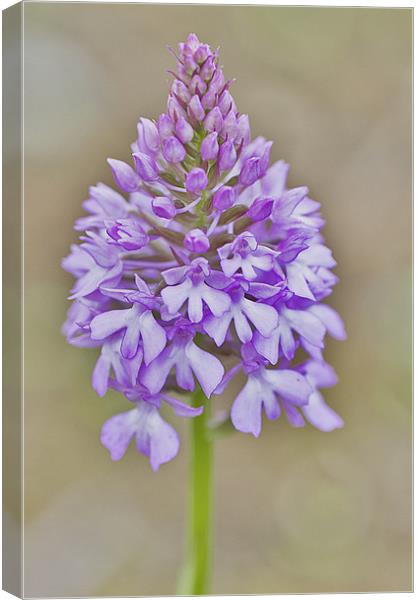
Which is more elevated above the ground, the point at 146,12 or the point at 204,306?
the point at 146,12

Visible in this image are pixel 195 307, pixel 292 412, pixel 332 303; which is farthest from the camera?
pixel 332 303

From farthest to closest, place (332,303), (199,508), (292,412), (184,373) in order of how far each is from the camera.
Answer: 1. (332,303)
2. (199,508)
3. (292,412)
4. (184,373)

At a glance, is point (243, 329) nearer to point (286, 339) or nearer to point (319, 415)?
point (286, 339)

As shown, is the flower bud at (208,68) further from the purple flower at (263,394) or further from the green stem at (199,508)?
the green stem at (199,508)

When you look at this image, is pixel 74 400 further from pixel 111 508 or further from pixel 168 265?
pixel 168 265

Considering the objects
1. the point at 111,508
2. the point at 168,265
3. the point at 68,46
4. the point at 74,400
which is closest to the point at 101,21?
the point at 68,46

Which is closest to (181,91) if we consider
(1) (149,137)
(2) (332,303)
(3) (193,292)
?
(1) (149,137)

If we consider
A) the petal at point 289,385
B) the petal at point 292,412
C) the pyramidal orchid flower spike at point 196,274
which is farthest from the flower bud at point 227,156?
the petal at point 292,412
